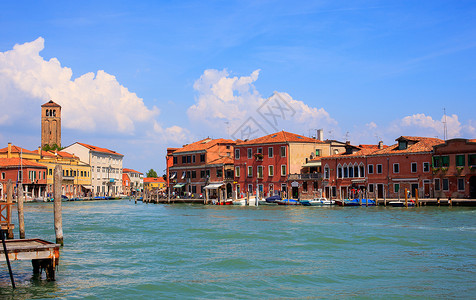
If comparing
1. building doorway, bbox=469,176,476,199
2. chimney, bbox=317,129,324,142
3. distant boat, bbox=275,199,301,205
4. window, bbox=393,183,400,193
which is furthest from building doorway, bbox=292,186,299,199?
building doorway, bbox=469,176,476,199

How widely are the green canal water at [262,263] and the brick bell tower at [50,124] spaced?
77823 millimetres

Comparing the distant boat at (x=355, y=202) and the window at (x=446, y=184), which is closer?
the window at (x=446, y=184)

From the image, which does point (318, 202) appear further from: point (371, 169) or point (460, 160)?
point (460, 160)

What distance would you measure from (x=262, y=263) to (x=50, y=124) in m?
91.2

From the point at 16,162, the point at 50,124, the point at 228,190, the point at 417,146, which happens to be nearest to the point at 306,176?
the point at 228,190

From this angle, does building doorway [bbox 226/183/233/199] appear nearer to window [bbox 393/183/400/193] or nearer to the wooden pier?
window [bbox 393/183/400/193]

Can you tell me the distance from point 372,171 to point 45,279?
120 ft

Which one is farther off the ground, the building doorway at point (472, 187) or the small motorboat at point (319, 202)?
the building doorway at point (472, 187)

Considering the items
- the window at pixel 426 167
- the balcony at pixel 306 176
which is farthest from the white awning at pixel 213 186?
the window at pixel 426 167

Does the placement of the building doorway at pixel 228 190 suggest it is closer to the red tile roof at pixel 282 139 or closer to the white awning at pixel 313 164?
the red tile roof at pixel 282 139

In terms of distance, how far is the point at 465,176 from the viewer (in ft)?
132

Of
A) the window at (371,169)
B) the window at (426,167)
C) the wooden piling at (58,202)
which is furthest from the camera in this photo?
the window at (371,169)

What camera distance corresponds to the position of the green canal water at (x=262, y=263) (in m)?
12.6

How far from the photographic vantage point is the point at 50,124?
99.7m
